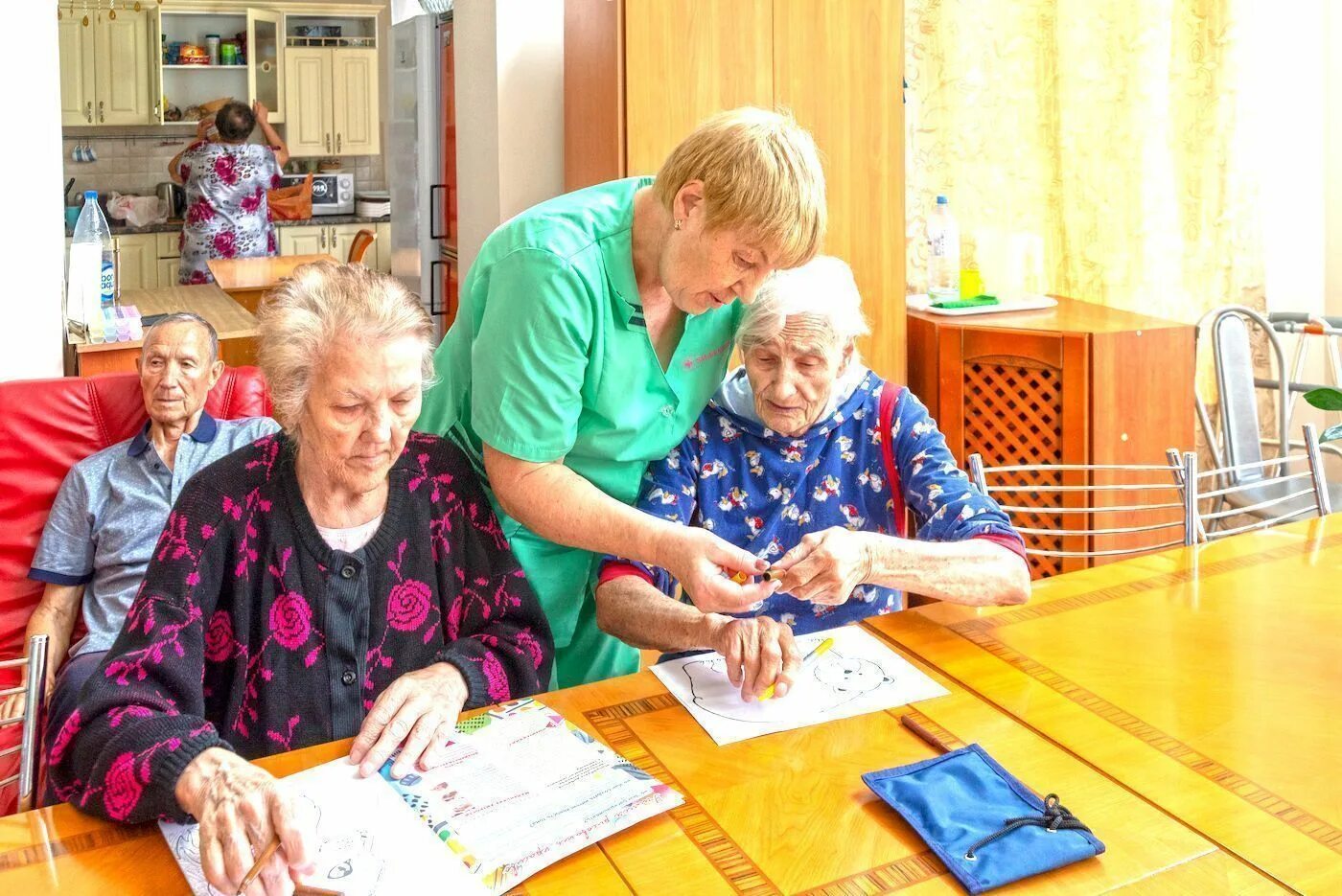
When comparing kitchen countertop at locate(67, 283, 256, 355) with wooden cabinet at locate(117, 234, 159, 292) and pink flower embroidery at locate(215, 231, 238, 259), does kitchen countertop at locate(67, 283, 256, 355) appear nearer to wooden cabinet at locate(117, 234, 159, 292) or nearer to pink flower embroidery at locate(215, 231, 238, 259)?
pink flower embroidery at locate(215, 231, 238, 259)

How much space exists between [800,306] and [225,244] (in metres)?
5.37

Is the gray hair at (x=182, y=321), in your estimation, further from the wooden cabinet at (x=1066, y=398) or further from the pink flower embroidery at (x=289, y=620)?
the wooden cabinet at (x=1066, y=398)

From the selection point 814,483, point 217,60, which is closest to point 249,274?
point 217,60

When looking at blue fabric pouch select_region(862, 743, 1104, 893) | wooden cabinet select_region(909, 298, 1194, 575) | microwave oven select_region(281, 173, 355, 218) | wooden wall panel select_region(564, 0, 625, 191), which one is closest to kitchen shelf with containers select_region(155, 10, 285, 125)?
microwave oven select_region(281, 173, 355, 218)

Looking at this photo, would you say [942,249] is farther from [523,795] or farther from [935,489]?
[523,795]

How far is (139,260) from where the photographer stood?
800 centimetres

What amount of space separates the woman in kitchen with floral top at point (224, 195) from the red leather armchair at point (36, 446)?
13.5 ft

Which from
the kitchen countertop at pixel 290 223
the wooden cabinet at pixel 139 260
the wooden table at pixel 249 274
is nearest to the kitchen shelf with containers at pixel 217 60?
the kitchen countertop at pixel 290 223

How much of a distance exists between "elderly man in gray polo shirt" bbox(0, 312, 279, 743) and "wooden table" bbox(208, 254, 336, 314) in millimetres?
2743

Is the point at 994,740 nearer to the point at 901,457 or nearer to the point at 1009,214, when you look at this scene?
the point at 901,457

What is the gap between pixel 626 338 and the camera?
1916 mm

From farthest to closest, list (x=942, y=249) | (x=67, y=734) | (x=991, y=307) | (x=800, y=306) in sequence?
(x=942, y=249)
(x=991, y=307)
(x=800, y=306)
(x=67, y=734)

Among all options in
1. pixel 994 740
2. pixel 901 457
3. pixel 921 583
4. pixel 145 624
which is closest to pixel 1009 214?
pixel 901 457

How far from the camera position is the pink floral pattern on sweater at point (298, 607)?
5.35 ft
